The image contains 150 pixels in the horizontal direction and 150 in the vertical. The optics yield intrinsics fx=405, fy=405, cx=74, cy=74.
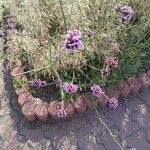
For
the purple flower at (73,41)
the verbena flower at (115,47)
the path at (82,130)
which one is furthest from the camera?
the verbena flower at (115,47)

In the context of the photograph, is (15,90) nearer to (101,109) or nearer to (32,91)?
(32,91)

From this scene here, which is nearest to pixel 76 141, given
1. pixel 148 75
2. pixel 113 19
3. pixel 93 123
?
pixel 93 123

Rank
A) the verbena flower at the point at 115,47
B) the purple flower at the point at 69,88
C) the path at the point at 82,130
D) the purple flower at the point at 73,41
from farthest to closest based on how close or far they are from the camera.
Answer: the verbena flower at the point at 115,47 → the path at the point at 82,130 → the purple flower at the point at 69,88 → the purple flower at the point at 73,41

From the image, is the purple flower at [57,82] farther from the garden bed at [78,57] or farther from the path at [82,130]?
the path at [82,130]

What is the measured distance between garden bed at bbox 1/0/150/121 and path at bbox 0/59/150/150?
90 mm

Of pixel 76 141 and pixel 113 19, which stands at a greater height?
pixel 113 19

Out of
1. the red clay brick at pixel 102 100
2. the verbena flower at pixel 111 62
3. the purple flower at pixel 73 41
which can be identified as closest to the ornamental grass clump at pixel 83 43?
the verbena flower at pixel 111 62

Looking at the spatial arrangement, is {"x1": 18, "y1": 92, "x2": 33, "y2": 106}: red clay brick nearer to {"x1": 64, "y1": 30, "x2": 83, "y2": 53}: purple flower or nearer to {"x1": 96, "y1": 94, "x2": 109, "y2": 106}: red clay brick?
{"x1": 96, "y1": 94, "x2": 109, "y2": 106}: red clay brick

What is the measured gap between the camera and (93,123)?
10.3 feet

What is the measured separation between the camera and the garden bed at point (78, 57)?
3.10 metres

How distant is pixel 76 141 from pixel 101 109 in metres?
0.35

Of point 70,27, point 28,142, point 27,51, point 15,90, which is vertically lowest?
point 28,142

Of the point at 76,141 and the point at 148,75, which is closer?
the point at 76,141

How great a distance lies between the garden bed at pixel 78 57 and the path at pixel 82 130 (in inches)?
3.5
